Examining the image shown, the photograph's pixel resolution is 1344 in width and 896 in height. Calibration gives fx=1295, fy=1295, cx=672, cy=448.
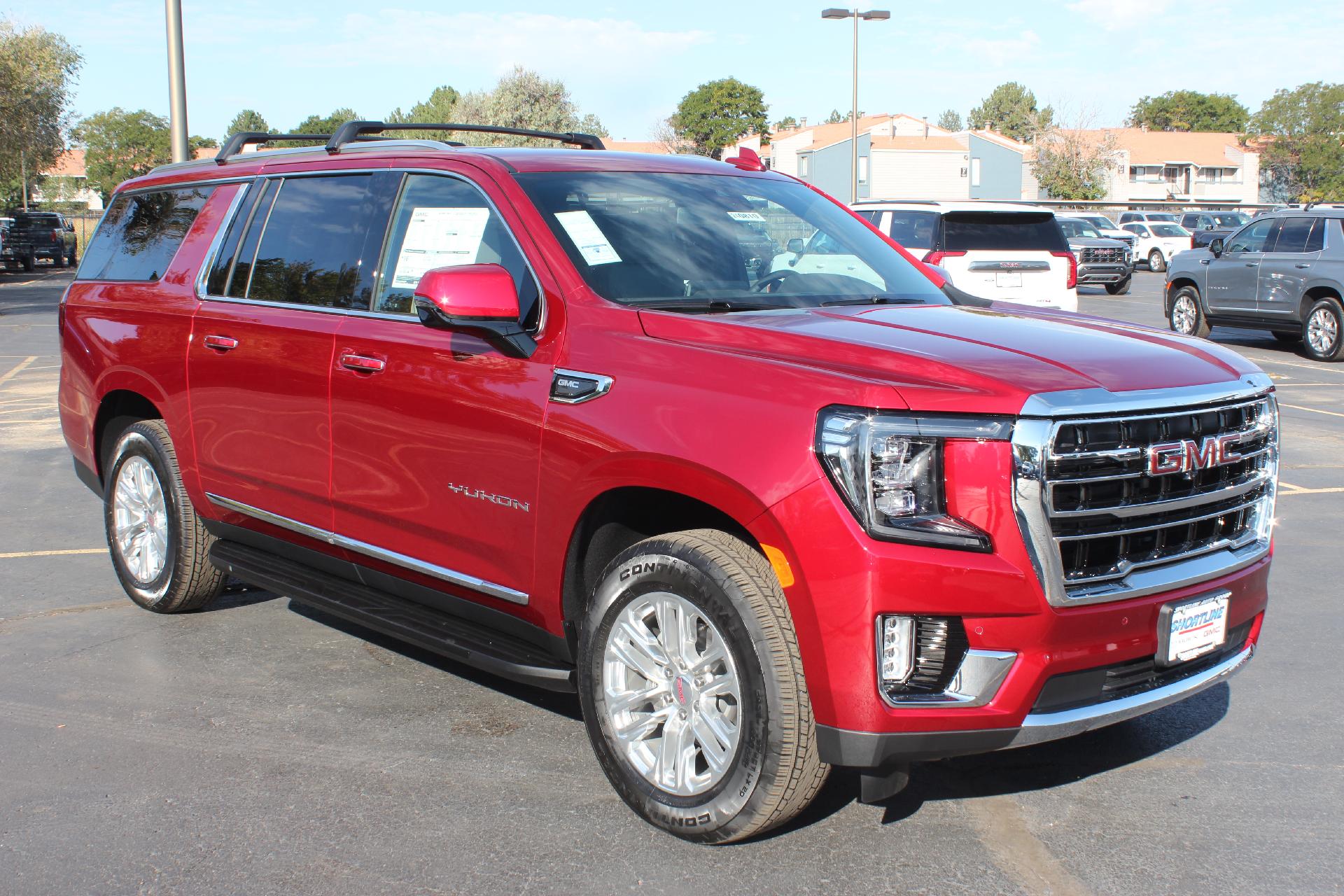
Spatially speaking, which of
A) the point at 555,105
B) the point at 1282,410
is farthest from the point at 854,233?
the point at 555,105

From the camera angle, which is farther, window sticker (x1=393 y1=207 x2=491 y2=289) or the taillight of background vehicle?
the taillight of background vehicle

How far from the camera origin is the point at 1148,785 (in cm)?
404

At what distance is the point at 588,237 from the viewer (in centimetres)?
420

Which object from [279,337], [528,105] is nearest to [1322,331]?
[279,337]

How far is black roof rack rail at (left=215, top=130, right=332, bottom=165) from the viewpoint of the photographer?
601cm

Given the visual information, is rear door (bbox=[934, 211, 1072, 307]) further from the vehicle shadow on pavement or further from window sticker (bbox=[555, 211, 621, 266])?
window sticker (bbox=[555, 211, 621, 266])

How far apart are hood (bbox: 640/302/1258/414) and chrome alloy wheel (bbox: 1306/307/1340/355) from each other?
14.6 metres

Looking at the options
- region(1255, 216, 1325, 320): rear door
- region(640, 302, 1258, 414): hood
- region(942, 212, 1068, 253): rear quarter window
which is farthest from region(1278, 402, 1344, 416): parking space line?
region(640, 302, 1258, 414): hood

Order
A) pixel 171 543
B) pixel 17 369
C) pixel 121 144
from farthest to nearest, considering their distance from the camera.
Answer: pixel 121 144
pixel 17 369
pixel 171 543

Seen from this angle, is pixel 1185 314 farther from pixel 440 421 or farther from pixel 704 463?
pixel 704 463

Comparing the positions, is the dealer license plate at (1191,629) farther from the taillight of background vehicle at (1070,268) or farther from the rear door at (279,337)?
the taillight of background vehicle at (1070,268)

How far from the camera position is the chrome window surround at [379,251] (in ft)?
13.6

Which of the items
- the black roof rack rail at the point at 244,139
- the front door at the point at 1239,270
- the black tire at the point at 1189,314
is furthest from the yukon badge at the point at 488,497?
the black tire at the point at 1189,314

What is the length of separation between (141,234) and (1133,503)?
15.6 feet
